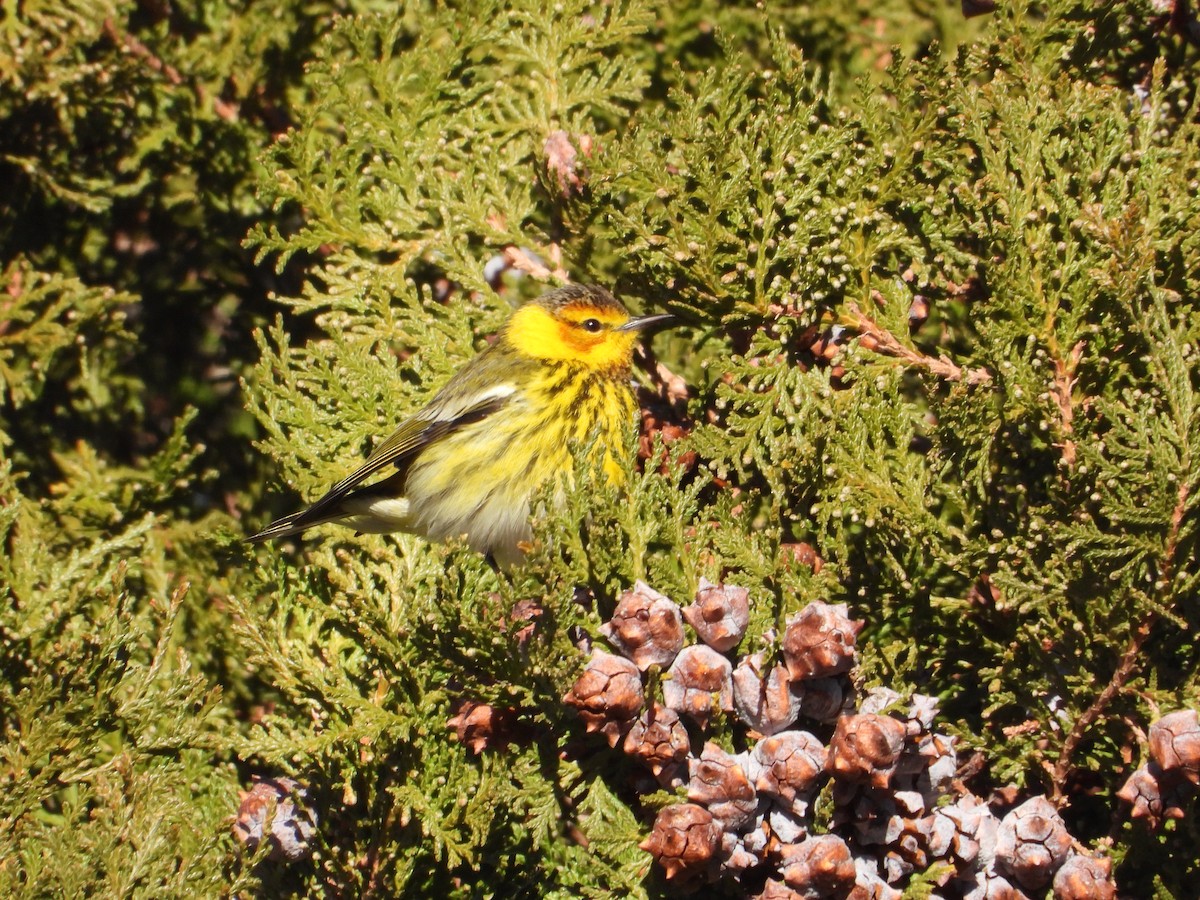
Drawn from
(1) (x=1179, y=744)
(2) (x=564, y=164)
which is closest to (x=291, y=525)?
(2) (x=564, y=164)

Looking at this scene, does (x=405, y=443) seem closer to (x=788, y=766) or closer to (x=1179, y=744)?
(x=788, y=766)

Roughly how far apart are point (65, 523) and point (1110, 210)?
303 cm

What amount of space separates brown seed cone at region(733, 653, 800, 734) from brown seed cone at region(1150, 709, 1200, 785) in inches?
22.2

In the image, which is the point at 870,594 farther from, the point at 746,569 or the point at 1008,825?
the point at 1008,825

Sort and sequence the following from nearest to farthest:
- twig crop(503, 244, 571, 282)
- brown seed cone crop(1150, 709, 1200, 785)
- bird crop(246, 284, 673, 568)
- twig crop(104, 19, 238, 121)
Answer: brown seed cone crop(1150, 709, 1200, 785)
twig crop(503, 244, 571, 282)
bird crop(246, 284, 673, 568)
twig crop(104, 19, 238, 121)

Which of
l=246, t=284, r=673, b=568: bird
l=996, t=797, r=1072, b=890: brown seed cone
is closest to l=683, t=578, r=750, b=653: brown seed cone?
l=996, t=797, r=1072, b=890: brown seed cone

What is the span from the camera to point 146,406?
4105mm

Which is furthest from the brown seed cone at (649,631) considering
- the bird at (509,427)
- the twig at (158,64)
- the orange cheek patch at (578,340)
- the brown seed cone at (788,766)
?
the twig at (158,64)

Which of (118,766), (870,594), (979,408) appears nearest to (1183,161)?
(979,408)

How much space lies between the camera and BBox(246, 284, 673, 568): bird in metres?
3.37

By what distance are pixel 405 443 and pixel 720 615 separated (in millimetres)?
1597

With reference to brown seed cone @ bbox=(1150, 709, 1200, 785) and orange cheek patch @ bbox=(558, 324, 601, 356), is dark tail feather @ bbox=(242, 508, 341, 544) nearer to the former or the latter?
orange cheek patch @ bbox=(558, 324, 601, 356)

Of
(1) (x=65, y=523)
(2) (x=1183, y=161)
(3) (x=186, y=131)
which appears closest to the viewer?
(2) (x=1183, y=161)

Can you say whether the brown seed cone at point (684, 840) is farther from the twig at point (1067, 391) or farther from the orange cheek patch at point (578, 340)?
the orange cheek patch at point (578, 340)
